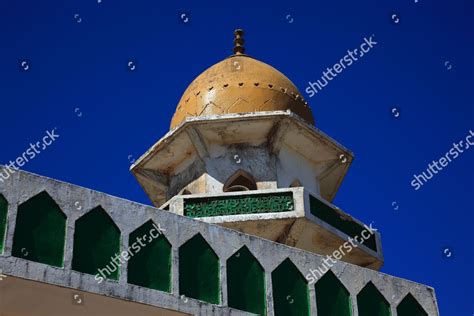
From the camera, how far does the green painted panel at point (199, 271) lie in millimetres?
8957

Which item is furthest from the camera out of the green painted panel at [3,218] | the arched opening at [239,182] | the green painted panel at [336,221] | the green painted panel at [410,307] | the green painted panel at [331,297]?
the arched opening at [239,182]

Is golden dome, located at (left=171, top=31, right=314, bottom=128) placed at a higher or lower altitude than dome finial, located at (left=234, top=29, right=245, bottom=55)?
lower

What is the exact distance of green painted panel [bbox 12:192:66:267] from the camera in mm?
8156

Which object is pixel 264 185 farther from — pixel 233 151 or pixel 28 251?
pixel 28 251

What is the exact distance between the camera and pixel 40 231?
27.6 feet

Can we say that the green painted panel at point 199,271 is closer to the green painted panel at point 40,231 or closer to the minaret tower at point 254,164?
the green painted panel at point 40,231

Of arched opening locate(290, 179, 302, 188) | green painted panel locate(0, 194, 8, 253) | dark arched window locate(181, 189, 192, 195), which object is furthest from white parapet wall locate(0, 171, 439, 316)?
dark arched window locate(181, 189, 192, 195)

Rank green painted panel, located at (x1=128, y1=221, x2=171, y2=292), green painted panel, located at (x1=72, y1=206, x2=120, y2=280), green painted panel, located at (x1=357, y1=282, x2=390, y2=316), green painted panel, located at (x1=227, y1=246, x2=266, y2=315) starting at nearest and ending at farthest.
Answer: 1. green painted panel, located at (x1=72, y1=206, x2=120, y2=280)
2. green painted panel, located at (x1=128, y1=221, x2=171, y2=292)
3. green painted panel, located at (x1=227, y1=246, x2=266, y2=315)
4. green painted panel, located at (x1=357, y1=282, x2=390, y2=316)

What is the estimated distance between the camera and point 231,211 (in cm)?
1327

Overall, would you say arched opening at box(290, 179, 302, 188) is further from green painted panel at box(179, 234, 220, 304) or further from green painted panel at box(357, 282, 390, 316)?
green painted panel at box(179, 234, 220, 304)

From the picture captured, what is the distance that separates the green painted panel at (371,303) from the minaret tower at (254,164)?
3.23m

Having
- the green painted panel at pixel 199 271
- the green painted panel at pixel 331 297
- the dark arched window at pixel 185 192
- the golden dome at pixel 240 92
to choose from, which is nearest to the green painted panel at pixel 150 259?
the green painted panel at pixel 199 271

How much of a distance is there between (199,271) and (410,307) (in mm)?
2728

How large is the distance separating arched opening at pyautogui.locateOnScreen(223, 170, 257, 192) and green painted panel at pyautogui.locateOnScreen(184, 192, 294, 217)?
3.65 feet
